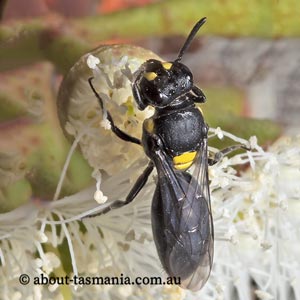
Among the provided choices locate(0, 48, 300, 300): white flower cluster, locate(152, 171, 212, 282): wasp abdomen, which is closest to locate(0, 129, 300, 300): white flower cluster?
locate(0, 48, 300, 300): white flower cluster

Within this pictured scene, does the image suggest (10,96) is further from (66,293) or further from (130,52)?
(66,293)

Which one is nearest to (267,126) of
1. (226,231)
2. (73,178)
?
(226,231)

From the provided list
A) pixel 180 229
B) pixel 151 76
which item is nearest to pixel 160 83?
pixel 151 76

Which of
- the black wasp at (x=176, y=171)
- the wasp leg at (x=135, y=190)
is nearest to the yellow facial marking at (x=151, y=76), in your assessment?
the black wasp at (x=176, y=171)

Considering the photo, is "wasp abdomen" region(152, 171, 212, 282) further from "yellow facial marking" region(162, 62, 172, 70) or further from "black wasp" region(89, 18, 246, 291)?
"yellow facial marking" region(162, 62, 172, 70)

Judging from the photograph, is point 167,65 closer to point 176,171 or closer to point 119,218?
point 176,171

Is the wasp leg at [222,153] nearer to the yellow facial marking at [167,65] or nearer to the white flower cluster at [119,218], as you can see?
the white flower cluster at [119,218]

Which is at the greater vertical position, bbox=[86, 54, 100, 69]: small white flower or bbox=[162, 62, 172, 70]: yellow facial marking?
bbox=[86, 54, 100, 69]: small white flower
